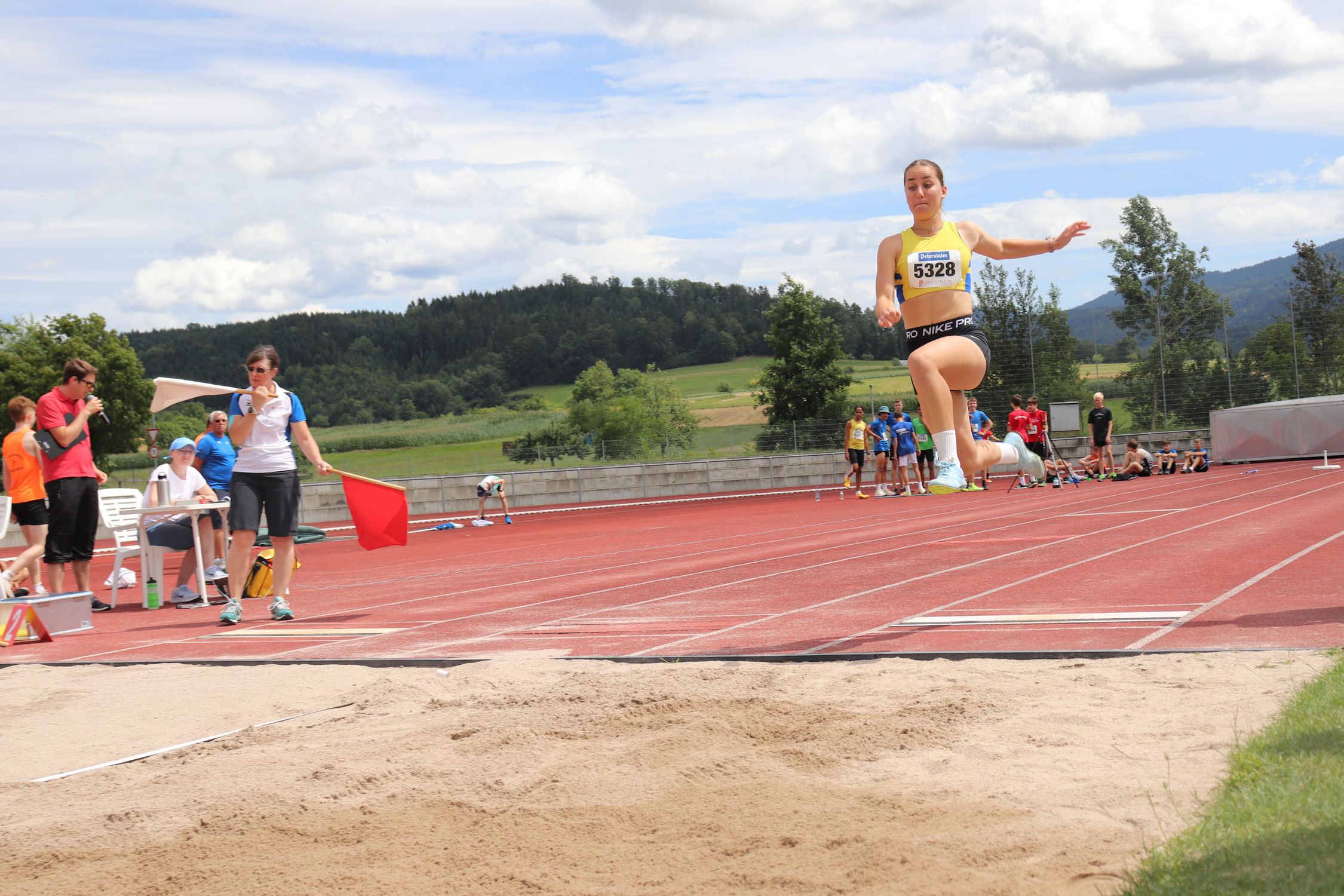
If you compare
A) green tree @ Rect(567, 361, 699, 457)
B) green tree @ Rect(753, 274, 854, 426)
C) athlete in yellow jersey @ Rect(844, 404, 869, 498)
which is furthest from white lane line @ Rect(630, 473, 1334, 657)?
green tree @ Rect(567, 361, 699, 457)

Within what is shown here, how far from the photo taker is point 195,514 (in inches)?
408

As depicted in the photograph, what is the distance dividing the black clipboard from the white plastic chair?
555mm

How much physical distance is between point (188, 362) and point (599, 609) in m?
96.7

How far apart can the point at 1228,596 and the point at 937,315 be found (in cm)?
382

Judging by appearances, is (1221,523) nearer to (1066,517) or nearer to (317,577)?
(1066,517)

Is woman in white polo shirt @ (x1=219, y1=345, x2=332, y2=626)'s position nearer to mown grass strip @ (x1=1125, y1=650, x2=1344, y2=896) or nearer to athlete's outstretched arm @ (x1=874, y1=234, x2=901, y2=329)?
athlete's outstretched arm @ (x1=874, y1=234, x2=901, y2=329)

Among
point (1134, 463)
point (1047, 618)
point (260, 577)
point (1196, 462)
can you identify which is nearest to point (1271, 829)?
point (1047, 618)

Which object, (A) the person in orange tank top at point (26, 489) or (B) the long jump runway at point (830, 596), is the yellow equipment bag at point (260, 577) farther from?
(A) the person in orange tank top at point (26, 489)

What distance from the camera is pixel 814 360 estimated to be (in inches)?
1422

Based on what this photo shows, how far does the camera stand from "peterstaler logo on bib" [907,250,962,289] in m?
5.18

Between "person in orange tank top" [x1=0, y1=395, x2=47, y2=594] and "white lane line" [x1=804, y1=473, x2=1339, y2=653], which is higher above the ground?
"person in orange tank top" [x1=0, y1=395, x2=47, y2=594]

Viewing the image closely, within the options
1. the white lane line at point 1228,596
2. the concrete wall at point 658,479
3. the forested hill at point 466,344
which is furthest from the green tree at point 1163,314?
the forested hill at point 466,344

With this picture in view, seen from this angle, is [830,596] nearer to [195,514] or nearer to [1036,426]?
[195,514]

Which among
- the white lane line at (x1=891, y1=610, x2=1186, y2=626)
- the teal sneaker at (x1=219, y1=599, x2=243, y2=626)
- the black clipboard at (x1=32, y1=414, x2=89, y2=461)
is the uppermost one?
the black clipboard at (x1=32, y1=414, x2=89, y2=461)
